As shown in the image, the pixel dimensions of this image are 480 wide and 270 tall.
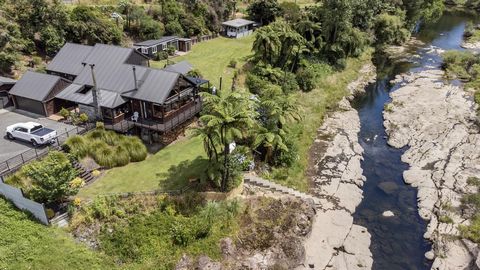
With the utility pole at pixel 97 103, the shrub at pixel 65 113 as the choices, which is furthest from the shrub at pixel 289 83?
the shrub at pixel 65 113

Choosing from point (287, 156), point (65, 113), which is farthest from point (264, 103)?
point (65, 113)

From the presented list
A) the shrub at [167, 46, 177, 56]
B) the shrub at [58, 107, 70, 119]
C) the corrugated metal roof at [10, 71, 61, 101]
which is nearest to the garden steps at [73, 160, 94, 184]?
the shrub at [58, 107, 70, 119]

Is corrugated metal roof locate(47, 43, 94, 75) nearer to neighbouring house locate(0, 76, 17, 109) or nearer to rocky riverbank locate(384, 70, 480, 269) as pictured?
neighbouring house locate(0, 76, 17, 109)

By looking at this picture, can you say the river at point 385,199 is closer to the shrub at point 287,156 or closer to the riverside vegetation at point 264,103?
the riverside vegetation at point 264,103

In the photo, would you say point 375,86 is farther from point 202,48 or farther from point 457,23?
point 457,23

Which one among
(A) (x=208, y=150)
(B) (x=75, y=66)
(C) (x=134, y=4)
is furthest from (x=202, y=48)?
(A) (x=208, y=150)
